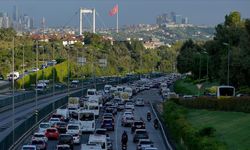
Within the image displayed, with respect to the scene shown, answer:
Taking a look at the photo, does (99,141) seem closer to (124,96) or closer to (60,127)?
Answer: (60,127)

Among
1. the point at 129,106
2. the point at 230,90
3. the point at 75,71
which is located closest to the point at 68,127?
the point at 230,90

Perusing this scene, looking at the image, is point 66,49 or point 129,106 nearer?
point 129,106

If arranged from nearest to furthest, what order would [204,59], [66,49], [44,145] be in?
[44,145]
[204,59]
[66,49]

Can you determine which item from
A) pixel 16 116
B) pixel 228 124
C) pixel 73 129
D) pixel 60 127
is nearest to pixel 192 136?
pixel 228 124

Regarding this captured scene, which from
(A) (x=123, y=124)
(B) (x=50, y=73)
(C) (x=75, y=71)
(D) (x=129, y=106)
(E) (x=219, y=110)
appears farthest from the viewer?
(C) (x=75, y=71)

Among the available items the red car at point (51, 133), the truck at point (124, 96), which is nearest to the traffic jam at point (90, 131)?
the red car at point (51, 133)

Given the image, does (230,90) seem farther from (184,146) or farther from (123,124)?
(184,146)

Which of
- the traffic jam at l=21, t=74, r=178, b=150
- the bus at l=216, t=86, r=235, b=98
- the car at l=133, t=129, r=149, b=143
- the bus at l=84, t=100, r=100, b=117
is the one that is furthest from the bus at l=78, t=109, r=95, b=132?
the bus at l=84, t=100, r=100, b=117
